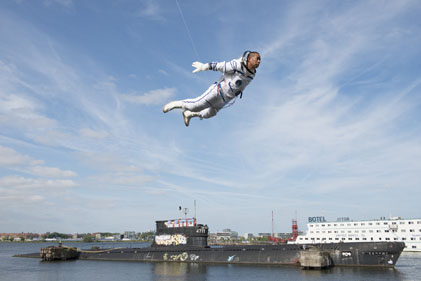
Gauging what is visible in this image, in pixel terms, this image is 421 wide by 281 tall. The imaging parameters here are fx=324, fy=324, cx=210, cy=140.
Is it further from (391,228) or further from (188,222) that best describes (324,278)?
(391,228)

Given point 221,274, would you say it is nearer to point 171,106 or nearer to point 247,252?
point 247,252

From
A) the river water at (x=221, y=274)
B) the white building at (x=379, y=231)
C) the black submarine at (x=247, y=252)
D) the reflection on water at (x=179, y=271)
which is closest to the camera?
the river water at (x=221, y=274)

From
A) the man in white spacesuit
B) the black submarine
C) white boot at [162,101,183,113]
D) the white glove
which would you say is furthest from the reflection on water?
the white glove

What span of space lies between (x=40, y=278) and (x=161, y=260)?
20.3m

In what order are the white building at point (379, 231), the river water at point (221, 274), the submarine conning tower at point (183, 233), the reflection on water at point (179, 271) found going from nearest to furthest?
the river water at point (221, 274), the reflection on water at point (179, 271), the submarine conning tower at point (183, 233), the white building at point (379, 231)

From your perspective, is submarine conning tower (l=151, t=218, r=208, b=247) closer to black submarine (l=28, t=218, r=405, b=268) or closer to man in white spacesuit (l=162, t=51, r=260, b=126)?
black submarine (l=28, t=218, r=405, b=268)

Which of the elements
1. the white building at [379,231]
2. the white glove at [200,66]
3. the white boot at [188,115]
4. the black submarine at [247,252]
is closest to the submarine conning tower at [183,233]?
the black submarine at [247,252]

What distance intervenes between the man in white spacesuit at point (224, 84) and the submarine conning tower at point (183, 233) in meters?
A: 48.4

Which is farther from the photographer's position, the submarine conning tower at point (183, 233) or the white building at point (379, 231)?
the white building at point (379, 231)

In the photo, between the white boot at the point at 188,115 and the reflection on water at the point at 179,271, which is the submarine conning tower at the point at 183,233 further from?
the white boot at the point at 188,115

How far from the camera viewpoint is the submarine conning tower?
57438 mm

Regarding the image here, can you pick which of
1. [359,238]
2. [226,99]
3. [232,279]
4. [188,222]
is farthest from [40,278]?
[359,238]

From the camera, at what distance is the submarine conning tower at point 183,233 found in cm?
5744

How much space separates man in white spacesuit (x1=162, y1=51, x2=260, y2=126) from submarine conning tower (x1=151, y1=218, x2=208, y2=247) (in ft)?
159
